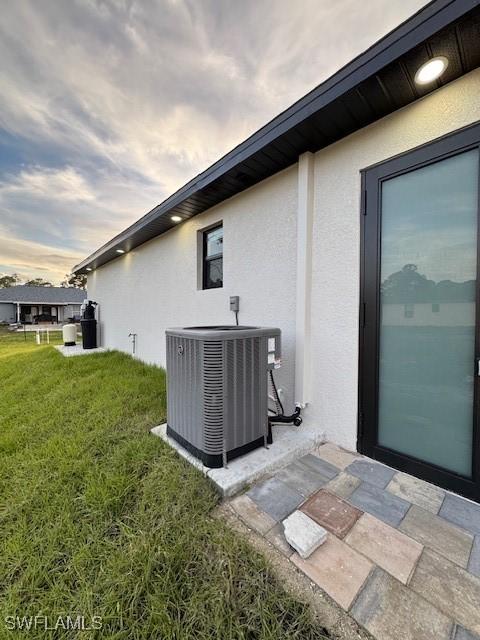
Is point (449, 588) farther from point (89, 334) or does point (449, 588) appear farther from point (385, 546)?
point (89, 334)

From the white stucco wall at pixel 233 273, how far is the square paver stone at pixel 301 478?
811 millimetres

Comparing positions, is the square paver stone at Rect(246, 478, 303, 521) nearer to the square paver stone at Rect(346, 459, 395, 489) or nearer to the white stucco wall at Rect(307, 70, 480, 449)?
the square paver stone at Rect(346, 459, 395, 489)

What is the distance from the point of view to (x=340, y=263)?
90.4 inches

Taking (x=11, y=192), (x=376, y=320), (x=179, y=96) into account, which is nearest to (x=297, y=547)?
(x=376, y=320)

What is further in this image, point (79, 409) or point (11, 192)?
point (11, 192)

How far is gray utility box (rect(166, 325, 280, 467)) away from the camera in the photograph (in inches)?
73.2

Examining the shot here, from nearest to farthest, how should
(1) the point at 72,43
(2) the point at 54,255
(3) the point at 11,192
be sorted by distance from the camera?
(1) the point at 72,43 → (3) the point at 11,192 → (2) the point at 54,255

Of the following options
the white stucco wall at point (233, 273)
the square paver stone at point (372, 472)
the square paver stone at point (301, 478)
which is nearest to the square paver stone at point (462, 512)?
the square paver stone at point (372, 472)

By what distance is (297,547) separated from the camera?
4.17 ft

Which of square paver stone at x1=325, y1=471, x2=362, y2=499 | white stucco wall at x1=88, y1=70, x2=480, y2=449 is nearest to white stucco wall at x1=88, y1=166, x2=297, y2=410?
white stucco wall at x1=88, y1=70, x2=480, y2=449

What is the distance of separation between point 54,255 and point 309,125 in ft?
108

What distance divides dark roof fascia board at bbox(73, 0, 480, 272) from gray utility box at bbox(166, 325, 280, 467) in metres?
1.79

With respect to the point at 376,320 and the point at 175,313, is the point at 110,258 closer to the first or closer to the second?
the point at 175,313

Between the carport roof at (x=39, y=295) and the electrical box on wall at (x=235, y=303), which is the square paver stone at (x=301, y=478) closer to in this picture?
the electrical box on wall at (x=235, y=303)
